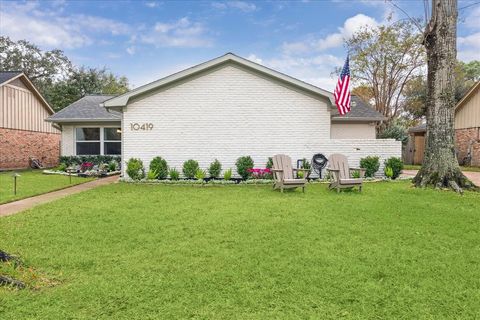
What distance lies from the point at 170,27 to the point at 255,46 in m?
5.17

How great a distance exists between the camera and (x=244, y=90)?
1298 cm

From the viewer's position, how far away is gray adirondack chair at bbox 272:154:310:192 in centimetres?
959

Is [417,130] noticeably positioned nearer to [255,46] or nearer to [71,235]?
[255,46]

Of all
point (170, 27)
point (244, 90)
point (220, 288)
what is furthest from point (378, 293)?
point (170, 27)

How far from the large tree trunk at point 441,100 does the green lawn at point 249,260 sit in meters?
2.64

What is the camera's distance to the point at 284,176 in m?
10.3

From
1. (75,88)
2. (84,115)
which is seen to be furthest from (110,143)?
(75,88)

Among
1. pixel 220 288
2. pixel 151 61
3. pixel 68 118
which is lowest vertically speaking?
pixel 220 288

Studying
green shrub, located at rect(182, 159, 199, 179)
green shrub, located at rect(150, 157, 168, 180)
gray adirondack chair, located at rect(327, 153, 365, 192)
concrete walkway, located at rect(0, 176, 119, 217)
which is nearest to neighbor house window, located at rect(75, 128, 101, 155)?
green shrub, located at rect(150, 157, 168, 180)

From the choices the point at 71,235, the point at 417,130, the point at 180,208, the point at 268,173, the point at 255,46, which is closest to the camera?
the point at 71,235

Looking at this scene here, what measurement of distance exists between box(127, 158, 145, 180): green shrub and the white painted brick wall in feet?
1.19

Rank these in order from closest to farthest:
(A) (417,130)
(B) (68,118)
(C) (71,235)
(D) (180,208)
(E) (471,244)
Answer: (E) (471,244) → (C) (71,235) → (D) (180,208) → (B) (68,118) → (A) (417,130)

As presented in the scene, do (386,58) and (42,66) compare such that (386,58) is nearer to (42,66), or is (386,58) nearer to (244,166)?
(244,166)

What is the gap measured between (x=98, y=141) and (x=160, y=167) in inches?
303
